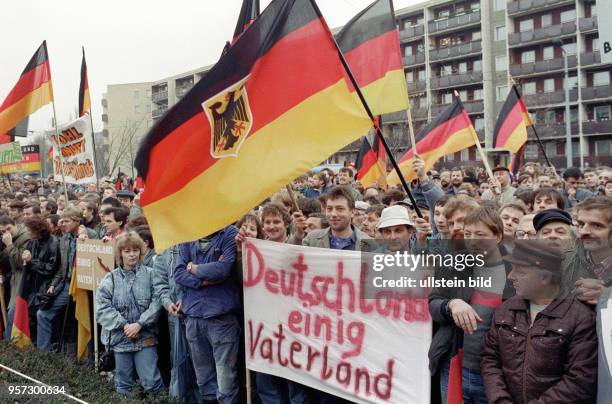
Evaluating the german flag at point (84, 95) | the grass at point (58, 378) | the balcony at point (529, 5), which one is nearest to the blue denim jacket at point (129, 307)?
the grass at point (58, 378)

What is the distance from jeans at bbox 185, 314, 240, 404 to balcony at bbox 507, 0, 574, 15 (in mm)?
50248

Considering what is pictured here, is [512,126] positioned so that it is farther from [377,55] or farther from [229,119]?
[229,119]

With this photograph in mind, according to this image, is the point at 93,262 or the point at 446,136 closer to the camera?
the point at 93,262

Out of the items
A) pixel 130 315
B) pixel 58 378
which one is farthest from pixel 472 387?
pixel 58 378

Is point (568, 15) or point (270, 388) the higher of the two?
point (568, 15)

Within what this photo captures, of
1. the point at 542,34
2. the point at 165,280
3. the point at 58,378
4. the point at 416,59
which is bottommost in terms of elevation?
the point at 58,378

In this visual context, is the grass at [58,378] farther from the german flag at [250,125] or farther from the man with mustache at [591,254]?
the man with mustache at [591,254]

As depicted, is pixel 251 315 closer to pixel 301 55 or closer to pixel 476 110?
pixel 301 55

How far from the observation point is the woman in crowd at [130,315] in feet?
19.6

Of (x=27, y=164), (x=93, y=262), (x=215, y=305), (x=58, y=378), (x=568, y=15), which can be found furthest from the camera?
(x=568, y=15)

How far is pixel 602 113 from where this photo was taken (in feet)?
160

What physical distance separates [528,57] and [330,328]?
2060 inches

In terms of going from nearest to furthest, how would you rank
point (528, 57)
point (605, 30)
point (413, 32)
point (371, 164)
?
point (605, 30), point (371, 164), point (528, 57), point (413, 32)

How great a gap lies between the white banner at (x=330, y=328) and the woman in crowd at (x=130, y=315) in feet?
4.10
